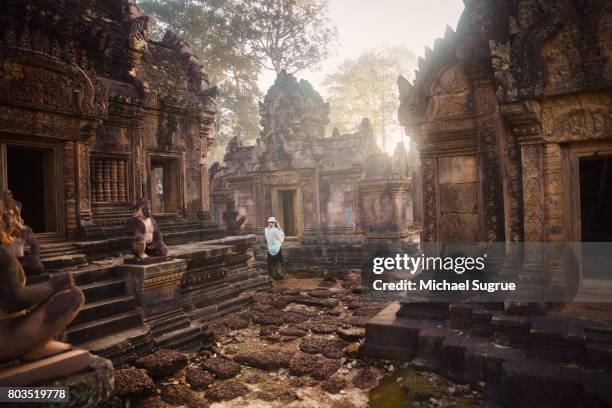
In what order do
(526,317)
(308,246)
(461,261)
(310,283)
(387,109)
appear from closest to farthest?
(526,317), (461,261), (310,283), (308,246), (387,109)

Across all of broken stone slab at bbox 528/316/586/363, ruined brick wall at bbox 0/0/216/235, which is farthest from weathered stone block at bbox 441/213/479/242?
ruined brick wall at bbox 0/0/216/235

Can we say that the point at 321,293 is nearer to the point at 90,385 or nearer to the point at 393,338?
the point at 393,338

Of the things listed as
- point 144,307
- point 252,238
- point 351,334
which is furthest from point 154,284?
point 252,238

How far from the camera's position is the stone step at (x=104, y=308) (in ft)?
A: 17.3

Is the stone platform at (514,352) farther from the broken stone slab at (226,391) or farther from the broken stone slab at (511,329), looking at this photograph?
the broken stone slab at (226,391)

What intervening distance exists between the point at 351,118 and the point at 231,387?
30041 mm

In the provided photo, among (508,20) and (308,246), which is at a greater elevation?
(508,20)

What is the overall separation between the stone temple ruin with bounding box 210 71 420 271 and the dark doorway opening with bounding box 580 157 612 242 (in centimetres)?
583

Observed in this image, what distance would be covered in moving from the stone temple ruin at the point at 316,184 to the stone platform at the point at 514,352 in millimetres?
7834

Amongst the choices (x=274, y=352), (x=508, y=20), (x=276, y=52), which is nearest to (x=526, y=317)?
(x=274, y=352)

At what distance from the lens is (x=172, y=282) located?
638 cm

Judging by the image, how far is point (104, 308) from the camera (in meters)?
5.52

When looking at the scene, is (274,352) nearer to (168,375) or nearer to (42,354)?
(168,375)

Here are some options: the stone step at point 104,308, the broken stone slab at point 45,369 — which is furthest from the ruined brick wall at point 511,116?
the broken stone slab at point 45,369
